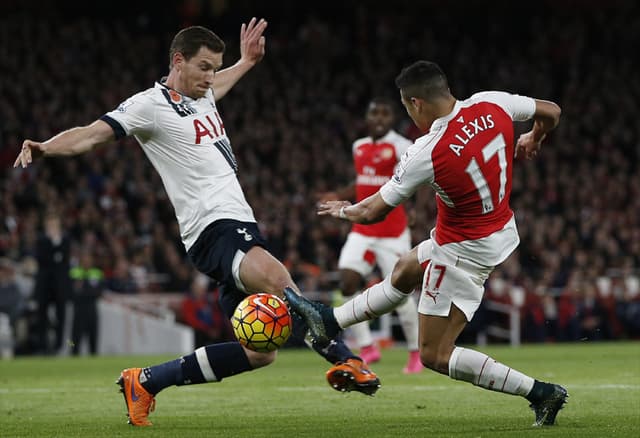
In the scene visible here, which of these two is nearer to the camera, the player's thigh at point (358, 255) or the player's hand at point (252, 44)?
the player's hand at point (252, 44)

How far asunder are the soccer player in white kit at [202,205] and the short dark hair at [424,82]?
4.28 feet

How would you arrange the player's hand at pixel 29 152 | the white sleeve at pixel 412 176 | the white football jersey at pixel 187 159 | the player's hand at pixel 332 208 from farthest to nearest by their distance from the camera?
the white football jersey at pixel 187 159
the player's hand at pixel 332 208
the white sleeve at pixel 412 176
the player's hand at pixel 29 152

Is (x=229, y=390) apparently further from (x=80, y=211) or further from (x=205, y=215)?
(x=80, y=211)

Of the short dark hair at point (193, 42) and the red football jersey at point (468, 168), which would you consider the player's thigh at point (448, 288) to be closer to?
the red football jersey at point (468, 168)

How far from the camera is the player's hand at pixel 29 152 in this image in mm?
6254

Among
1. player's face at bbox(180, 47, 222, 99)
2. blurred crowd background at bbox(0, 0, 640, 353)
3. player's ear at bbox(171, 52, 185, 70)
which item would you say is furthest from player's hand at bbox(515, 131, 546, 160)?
blurred crowd background at bbox(0, 0, 640, 353)

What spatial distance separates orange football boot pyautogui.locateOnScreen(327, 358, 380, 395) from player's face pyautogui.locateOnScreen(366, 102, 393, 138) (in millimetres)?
5698

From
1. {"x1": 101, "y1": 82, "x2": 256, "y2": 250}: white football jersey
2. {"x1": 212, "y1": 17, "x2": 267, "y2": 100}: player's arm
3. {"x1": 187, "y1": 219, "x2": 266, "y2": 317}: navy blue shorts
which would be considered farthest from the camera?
{"x1": 212, "y1": 17, "x2": 267, "y2": 100}: player's arm

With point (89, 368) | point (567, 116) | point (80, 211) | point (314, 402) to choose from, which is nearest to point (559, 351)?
point (89, 368)

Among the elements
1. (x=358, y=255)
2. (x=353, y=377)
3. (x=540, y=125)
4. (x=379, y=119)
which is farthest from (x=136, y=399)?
(x=379, y=119)

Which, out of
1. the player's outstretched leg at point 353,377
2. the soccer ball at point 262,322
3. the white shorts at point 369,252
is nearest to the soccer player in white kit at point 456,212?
the soccer ball at point 262,322

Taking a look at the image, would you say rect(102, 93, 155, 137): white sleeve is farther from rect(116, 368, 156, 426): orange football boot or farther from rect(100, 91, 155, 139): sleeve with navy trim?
rect(116, 368, 156, 426): orange football boot

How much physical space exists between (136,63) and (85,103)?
120 inches

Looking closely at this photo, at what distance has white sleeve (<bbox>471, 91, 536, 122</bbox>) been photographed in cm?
683
